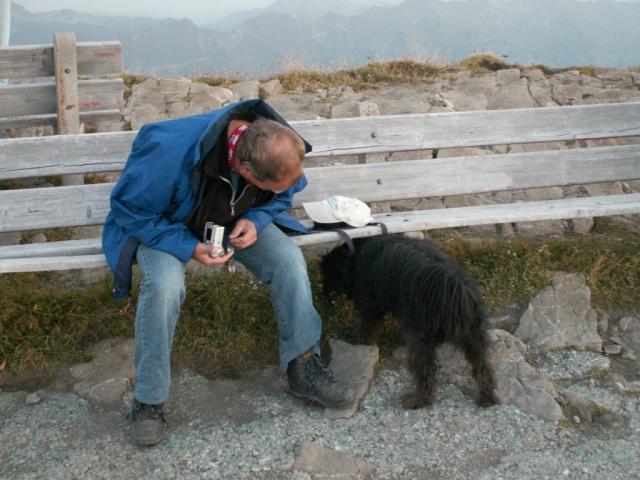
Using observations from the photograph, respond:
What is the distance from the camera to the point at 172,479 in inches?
111

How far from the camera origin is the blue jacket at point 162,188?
3.06 metres

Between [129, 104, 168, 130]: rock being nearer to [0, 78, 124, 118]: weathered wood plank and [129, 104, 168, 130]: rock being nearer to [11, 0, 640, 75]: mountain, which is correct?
[0, 78, 124, 118]: weathered wood plank

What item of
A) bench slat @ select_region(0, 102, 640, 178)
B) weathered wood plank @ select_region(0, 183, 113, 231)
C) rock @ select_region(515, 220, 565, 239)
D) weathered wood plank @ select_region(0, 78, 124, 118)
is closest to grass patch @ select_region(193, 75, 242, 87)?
weathered wood plank @ select_region(0, 78, 124, 118)

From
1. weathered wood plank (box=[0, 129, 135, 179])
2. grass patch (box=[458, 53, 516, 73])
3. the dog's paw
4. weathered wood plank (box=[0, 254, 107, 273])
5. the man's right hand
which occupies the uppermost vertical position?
grass patch (box=[458, 53, 516, 73])

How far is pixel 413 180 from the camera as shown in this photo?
14.9ft

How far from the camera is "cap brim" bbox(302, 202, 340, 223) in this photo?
3863 mm

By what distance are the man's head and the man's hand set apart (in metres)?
0.49

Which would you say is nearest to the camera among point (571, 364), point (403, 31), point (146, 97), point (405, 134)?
point (571, 364)

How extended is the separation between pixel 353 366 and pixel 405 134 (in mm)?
1758

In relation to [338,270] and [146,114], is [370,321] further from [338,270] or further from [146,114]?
[146,114]

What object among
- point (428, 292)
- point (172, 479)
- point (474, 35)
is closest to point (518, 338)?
point (428, 292)

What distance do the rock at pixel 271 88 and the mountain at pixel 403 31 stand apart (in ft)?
426

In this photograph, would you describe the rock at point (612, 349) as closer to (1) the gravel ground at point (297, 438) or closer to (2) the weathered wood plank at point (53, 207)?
(1) the gravel ground at point (297, 438)

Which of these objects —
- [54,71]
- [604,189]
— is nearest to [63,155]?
[54,71]
